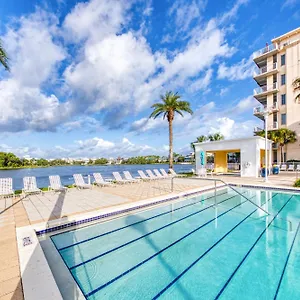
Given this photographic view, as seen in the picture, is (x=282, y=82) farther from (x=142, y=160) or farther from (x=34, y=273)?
(x=142, y=160)

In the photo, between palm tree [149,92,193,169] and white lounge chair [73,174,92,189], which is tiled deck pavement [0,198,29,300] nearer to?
white lounge chair [73,174,92,189]

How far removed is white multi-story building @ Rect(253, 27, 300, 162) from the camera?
25906 millimetres

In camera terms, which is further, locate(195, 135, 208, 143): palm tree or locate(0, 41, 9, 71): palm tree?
locate(195, 135, 208, 143): palm tree

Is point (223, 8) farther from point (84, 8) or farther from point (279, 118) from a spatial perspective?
point (279, 118)

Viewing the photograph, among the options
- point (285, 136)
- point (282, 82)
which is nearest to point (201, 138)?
point (285, 136)

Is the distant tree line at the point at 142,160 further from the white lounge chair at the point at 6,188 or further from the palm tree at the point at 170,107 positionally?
the white lounge chair at the point at 6,188

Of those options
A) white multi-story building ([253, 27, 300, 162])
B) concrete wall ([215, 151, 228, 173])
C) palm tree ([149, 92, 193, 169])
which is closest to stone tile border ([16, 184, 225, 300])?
palm tree ([149, 92, 193, 169])

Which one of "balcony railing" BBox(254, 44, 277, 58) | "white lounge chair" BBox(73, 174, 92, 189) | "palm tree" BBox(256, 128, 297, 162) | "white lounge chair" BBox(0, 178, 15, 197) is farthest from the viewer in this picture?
"balcony railing" BBox(254, 44, 277, 58)

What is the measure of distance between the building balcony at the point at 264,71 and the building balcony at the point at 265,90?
1.59 metres

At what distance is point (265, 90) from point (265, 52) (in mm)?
5884

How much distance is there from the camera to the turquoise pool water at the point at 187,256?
3.01 m

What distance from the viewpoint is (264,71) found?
97.8 feet

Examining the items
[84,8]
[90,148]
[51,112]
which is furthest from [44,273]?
[90,148]

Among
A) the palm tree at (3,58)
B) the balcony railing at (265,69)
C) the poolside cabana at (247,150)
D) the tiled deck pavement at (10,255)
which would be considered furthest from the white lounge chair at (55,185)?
the balcony railing at (265,69)
